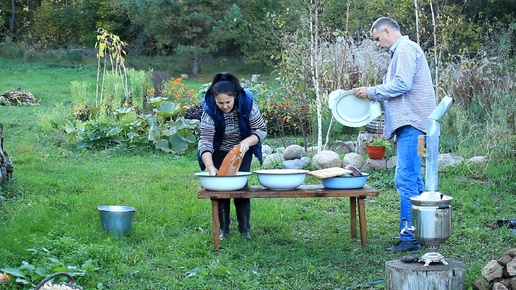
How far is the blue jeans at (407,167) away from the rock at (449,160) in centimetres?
351

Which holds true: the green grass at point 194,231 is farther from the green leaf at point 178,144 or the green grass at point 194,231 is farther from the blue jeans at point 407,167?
the green leaf at point 178,144

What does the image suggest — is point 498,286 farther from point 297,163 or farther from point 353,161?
point 297,163

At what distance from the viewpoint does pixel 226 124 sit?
559 cm

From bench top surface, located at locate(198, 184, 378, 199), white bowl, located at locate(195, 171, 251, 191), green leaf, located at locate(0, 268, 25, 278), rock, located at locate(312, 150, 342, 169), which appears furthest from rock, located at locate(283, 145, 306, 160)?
green leaf, located at locate(0, 268, 25, 278)

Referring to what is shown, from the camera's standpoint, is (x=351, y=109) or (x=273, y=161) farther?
(x=273, y=161)

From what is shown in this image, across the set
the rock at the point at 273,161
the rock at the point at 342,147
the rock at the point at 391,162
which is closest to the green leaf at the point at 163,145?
the rock at the point at 273,161

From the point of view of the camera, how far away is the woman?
5367 mm

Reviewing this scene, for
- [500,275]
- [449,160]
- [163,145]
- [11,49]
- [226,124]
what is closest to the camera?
[500,275]

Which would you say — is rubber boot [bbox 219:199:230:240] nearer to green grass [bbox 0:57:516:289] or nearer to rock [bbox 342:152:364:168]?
green grass [bbox 0:57:516:289]

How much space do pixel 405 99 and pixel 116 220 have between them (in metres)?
2.52

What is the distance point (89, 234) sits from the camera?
571 centimetres

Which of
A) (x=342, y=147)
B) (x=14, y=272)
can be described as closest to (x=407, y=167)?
(x=14, y=272)

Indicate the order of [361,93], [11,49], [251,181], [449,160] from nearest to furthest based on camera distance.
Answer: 1. [361,93]
2. [251,181]
3. [449,160]
4. [11,49]

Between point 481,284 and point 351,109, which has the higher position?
point 351,109
